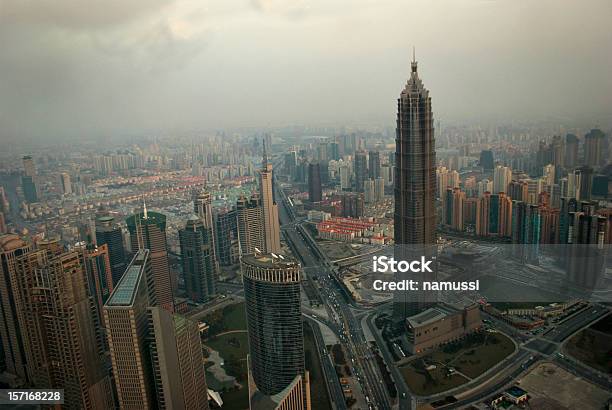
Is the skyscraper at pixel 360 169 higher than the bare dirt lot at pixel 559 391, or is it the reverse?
the skyscraper at pixel 360 169

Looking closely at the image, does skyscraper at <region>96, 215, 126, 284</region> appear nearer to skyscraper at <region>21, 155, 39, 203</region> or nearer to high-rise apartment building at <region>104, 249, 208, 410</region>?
skyscraper at <region>21, 155, 39, 203</region>

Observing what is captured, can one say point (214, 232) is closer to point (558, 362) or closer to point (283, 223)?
point (283, 223)

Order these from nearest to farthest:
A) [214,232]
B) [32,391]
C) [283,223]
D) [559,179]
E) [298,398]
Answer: [298,398] → [32,391] → [559,179] → [214,232] → [283,223]

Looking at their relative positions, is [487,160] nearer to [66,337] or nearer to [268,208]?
[268,208]

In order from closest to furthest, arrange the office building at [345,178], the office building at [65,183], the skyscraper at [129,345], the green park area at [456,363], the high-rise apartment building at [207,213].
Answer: the skyscraper at [129,345], the green park area at [456,363], the office building at [65,183], the high-rise apartment building at [207,213], the office building at [345,178]

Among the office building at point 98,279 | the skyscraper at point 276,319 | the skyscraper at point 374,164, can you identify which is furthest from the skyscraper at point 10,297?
the skyscraper at point 374,164

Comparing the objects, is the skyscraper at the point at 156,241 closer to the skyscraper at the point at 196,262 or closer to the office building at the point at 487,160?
the skyscraper at the point at 196,262

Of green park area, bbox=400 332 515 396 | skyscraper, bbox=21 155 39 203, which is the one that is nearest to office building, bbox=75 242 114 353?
skyscraper, bbox=21 155 39 203

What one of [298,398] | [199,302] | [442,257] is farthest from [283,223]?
[298,398]
